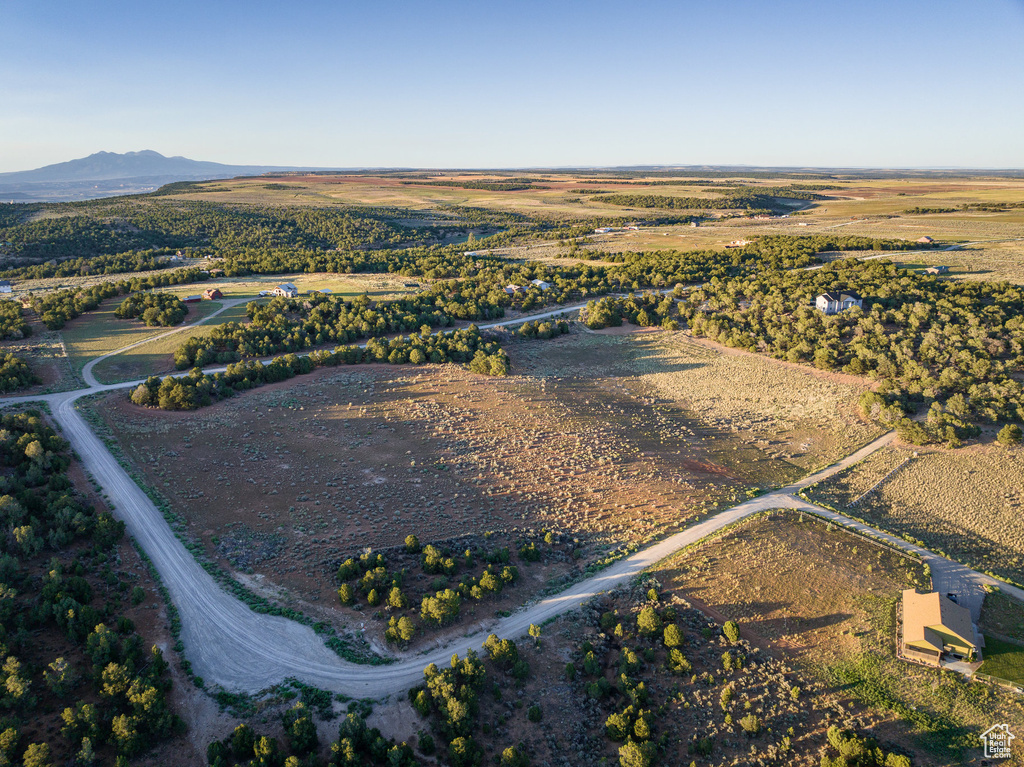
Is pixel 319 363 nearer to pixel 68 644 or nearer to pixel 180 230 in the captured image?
pixel 68 644

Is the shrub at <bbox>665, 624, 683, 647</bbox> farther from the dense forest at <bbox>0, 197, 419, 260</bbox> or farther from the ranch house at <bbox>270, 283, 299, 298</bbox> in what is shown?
the dense forest at <bbox>0, 197, 419, 260</bbox>

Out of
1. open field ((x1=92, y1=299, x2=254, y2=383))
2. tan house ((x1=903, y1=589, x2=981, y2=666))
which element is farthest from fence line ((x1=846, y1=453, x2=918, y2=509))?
open field ((x1=92, y1=299, x2=254, y2=383))

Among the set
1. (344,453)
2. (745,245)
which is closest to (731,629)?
(344,453)

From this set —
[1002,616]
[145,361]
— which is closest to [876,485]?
[1002,616]

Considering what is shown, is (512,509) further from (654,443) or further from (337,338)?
(337,338)

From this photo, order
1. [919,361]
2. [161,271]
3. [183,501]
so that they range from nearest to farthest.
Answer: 1. [183,501]
2. [919,361]
3. [161,271]

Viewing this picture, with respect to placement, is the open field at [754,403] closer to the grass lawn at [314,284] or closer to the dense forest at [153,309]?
the grass lawn at [314,284]
